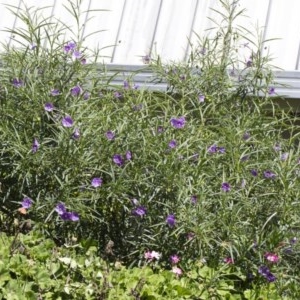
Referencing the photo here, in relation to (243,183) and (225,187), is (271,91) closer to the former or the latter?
(243,183)

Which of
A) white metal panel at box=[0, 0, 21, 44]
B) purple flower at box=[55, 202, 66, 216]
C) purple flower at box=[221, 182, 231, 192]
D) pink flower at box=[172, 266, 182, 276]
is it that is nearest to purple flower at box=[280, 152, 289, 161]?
purple flower at box=[221, 182, 231, 192]

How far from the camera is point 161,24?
6500 millimetres

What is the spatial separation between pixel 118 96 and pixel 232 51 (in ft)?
3.40

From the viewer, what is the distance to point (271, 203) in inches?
180

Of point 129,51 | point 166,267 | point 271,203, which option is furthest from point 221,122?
point 129,51

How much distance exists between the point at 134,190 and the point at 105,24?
2349 mm

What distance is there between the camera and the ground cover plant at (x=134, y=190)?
408 centimetres

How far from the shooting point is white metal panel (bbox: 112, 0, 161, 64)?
6.42 metres

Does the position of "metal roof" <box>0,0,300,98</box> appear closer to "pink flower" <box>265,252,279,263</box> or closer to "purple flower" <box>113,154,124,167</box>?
"purple flower" <box>113,154,124,167</box>

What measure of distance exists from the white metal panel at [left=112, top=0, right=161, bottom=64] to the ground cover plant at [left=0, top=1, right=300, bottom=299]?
112cm

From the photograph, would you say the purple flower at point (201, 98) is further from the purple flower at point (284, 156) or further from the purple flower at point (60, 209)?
the purple flower at point (60, 209)

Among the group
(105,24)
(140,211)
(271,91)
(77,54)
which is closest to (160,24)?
(105,24)

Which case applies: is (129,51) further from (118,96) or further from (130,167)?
(130,167)

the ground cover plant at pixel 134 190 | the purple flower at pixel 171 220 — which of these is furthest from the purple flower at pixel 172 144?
the purple flower at pixel 171 220
